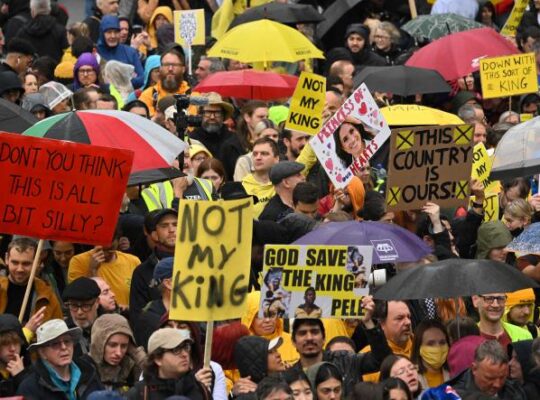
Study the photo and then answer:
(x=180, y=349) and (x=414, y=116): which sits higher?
(x=414, y=116)

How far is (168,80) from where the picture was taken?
2122cm

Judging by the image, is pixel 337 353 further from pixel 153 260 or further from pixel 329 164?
pixel 329 164

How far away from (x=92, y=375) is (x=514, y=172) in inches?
158

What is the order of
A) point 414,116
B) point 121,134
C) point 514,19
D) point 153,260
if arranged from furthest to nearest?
1. point 514,19
2. point 414,116
3. point 121,134
4. point 153,260

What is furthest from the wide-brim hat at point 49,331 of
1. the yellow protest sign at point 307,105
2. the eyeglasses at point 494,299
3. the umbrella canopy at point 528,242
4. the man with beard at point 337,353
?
the yellow protest sign at point 307,105

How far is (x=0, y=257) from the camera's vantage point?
53.5 ft

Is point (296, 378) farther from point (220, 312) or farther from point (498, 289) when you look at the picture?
point (498, 289)

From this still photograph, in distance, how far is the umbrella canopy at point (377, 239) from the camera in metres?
15.4

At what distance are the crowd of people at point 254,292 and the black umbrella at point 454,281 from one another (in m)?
0.27

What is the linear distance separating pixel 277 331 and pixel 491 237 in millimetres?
2496

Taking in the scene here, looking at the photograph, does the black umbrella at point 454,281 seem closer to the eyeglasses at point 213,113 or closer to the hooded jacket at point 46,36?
the eyeglasses at point 213,113

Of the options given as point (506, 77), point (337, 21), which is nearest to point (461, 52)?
Answer: point (506, 77)

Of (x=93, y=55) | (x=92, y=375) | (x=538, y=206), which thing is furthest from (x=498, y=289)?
(x=93, y=55)

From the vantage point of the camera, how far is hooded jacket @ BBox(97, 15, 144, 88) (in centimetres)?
2350
